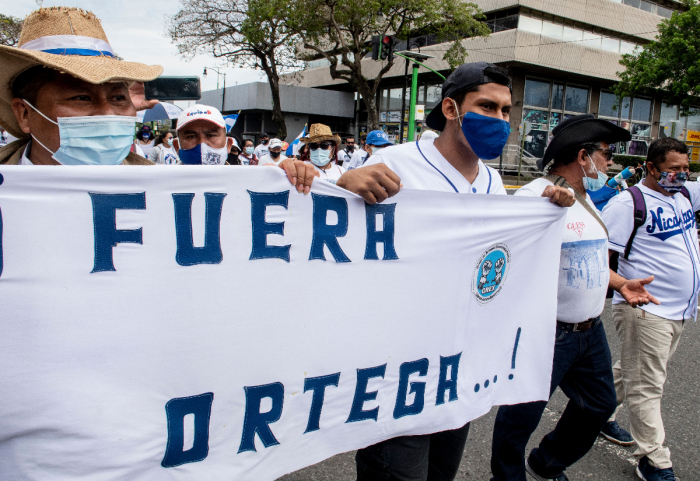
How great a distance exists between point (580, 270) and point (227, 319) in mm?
1846

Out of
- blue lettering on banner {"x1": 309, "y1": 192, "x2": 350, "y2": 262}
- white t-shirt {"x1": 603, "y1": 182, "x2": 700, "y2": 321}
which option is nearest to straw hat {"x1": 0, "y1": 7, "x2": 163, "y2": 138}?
blue lettering on banner {"x1": 309, "y1": 192, "x2": 350, "y2": 262}

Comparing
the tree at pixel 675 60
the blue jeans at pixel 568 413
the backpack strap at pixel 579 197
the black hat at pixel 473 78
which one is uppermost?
the tree at pixel 675 60

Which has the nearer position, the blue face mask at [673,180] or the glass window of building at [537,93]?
the blue face mask at [673,180]

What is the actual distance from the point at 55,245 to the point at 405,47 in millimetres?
41179

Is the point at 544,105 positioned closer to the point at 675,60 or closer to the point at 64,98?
the point at 675,60

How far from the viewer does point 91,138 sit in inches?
72.7

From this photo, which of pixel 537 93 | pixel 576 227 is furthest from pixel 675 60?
pixel 576 227

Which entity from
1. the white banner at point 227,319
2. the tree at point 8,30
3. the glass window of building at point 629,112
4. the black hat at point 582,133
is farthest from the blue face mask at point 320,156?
the glass window of building at point 629,112

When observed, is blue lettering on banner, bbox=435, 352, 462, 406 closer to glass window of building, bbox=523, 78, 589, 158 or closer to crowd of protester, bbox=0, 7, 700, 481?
crowd of protester, bbox=0, 7, 700, 481

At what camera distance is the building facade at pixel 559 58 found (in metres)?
31.6

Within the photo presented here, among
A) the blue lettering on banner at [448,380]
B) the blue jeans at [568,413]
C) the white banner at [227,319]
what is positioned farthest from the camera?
the blue jeans at [568,413]

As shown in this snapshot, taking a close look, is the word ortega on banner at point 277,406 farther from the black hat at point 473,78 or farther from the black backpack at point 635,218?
the black backpack at point 635,218

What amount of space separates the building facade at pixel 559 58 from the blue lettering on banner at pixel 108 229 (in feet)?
95.4

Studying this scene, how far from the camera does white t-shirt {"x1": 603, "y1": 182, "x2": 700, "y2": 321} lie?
10.7ft
